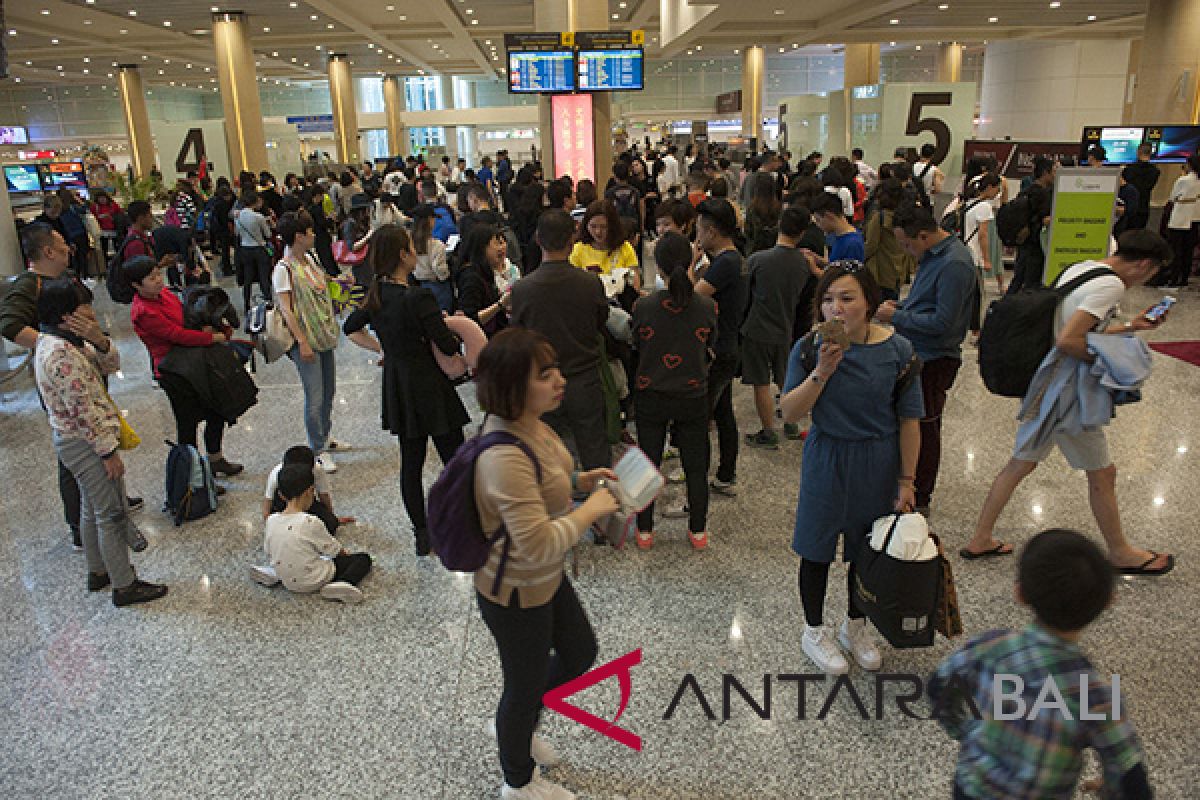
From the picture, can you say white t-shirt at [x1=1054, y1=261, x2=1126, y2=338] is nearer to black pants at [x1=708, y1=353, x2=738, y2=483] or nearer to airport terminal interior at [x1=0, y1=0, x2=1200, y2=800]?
airport terminal interior at [x1=0, y1=0, x2=1200, y2=800]

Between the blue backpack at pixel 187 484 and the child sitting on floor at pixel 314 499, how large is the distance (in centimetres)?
55

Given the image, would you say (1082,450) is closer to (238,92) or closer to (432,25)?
(238,92)

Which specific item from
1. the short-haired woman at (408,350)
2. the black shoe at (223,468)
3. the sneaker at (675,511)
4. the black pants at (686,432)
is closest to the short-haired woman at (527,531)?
the black pants at (686,432)

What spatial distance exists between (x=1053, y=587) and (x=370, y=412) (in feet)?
18.1

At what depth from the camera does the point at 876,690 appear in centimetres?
296

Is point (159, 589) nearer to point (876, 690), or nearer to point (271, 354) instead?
point (271, 354)

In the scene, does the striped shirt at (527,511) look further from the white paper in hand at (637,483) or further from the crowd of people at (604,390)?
the white paper in hand at (637,483)

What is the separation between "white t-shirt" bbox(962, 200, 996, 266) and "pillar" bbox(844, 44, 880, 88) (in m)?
21.8

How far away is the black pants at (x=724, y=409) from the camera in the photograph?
4.26 metres

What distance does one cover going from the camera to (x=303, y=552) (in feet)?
12.0

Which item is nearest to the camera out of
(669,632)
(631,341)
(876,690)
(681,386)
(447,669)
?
(876,690)

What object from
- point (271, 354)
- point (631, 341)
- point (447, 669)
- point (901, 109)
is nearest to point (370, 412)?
point (271, 354)

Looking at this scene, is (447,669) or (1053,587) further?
(447,669)

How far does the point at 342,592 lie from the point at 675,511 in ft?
5.91
